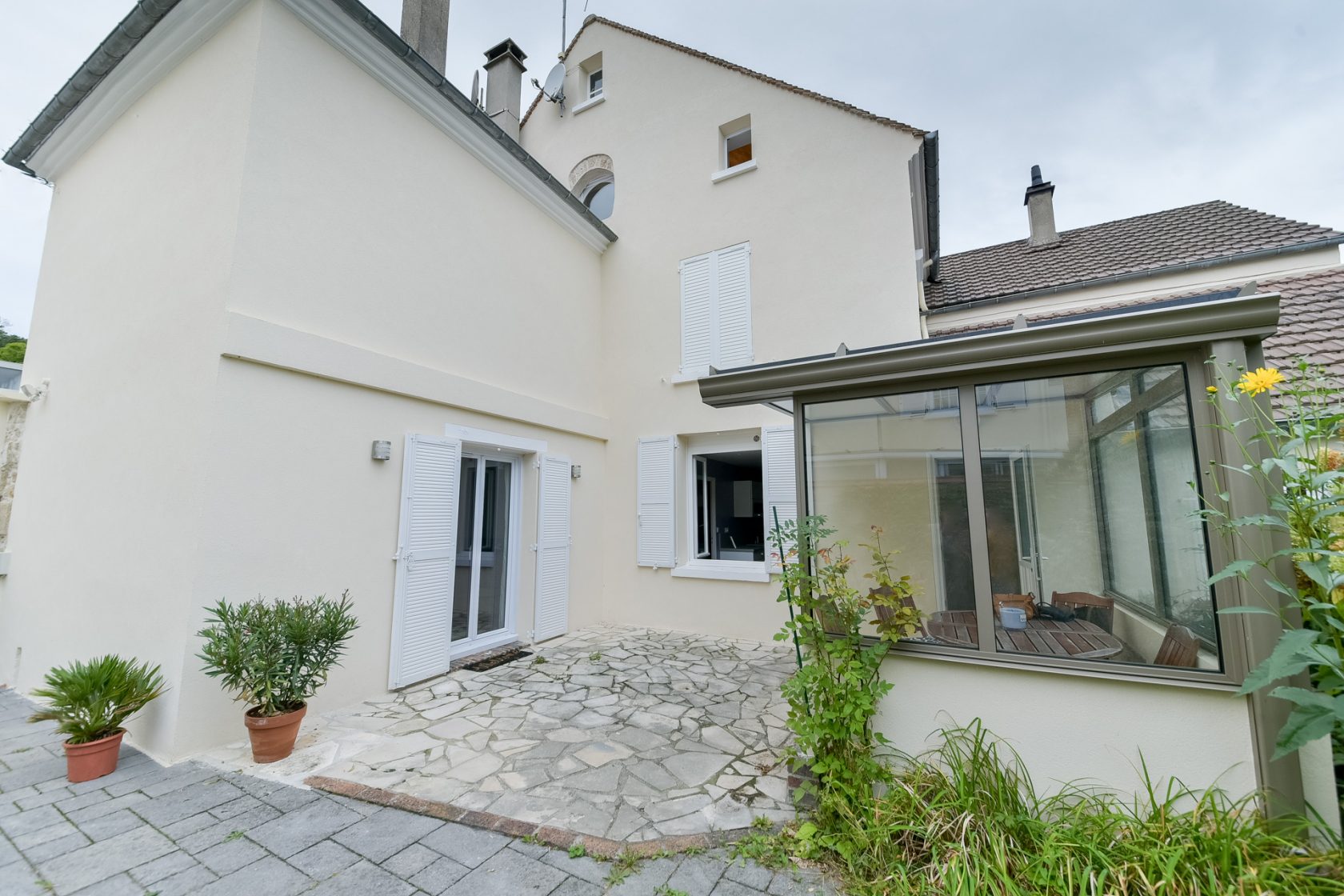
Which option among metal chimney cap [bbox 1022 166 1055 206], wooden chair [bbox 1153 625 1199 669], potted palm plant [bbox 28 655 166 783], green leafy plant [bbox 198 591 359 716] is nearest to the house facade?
wooden chair [bbox 1153 625 1199 669]

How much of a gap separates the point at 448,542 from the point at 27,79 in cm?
931

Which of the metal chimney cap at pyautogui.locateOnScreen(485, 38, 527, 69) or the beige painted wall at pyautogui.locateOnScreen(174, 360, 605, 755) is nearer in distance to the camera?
the beige painted wall at pyautogui.locateOnScreen(174, 360, 605, 755)

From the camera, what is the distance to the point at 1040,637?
10.0ft

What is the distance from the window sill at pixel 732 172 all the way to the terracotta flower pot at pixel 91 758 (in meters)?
8.74

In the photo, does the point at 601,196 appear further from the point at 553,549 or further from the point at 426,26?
the point at 553,549

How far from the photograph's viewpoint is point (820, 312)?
287 inches

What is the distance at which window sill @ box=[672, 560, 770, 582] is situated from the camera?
23.7 ft

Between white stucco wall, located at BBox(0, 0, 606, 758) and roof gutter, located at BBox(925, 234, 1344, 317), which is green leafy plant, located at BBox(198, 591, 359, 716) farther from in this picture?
roof gutter, located at BBox(925, 234, 1344, 317)

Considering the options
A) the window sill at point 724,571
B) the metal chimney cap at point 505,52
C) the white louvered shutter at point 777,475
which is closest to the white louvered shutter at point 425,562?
the window sill at point 724,571

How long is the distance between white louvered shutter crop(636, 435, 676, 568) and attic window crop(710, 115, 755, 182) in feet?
13.4

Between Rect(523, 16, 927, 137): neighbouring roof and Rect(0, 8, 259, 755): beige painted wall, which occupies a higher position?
Rect(523, 16, 927, 137): neighbouring roof

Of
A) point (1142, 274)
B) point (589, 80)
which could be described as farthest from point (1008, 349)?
point (589, 80)

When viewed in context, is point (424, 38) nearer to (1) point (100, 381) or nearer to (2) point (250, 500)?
(1) point (100, 381)

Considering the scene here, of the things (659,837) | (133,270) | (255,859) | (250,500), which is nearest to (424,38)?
(133,270)
